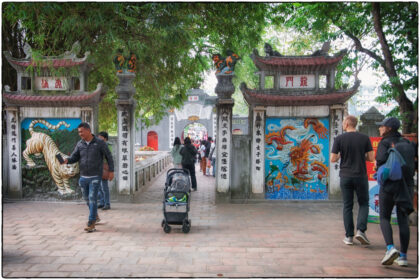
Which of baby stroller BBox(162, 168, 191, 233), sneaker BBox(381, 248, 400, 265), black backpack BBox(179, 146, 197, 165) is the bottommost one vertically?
sneaker BBox(381, 248, 400, 265)

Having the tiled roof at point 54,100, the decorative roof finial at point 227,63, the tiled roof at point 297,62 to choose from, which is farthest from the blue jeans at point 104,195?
the tiled roof at point 297,62

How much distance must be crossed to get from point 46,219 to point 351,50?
8116 millimetres

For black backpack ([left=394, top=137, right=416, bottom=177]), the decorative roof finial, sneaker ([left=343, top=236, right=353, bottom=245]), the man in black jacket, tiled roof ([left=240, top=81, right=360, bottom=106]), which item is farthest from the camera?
the decorative roof finial

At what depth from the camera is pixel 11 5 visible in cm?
609

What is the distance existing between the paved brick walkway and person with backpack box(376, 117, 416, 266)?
0.20m

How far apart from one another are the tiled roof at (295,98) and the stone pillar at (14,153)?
5.06 m

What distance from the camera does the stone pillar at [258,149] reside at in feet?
23.7

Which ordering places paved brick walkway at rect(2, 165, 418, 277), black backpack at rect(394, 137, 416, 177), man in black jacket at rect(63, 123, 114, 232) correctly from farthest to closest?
man in black jacket at rect(63, 123, 114, 232)
black backpack at rect(394, 137, 416, 177)
paved brick walkway at rect(2, 165, 418, 277)

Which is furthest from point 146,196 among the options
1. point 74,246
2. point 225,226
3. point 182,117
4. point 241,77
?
point 182,117

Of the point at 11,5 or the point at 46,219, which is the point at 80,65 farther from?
the point at 46,219

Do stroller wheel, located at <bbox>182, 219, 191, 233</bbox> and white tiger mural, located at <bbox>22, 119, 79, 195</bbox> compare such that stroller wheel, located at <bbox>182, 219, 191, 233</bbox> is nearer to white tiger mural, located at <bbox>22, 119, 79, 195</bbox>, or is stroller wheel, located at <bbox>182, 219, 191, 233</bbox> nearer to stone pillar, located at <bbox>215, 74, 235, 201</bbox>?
stone pillar, located at <bbox>215, 74, 235, 201</bbox>

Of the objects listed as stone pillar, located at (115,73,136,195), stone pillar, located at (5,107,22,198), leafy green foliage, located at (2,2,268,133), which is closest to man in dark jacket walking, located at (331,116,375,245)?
leafy green foliage, located at (2,2,268,133)

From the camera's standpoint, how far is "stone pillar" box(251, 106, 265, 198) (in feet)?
23.7

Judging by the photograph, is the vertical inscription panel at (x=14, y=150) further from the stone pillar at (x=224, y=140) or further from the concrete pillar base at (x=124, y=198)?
the stone pillar at (x=224, y=140)
